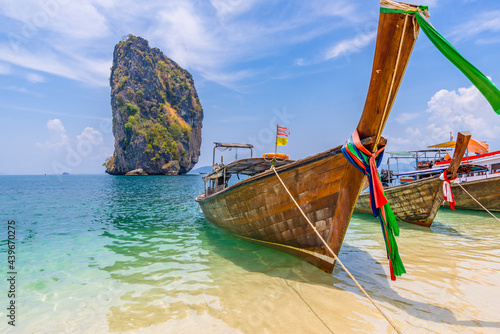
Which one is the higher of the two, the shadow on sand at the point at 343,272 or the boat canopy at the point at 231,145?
the boat canopy at the point at 231,145

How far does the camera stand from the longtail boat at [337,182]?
3.32 meters

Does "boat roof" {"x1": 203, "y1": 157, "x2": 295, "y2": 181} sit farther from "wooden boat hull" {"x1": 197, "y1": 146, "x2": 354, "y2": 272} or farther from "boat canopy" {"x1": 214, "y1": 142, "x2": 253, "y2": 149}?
"boat canopy" {"x1": 214, "y1": 142, "x2": 253, "y2": 149}

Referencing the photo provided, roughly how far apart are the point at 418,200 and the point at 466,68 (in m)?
9.18

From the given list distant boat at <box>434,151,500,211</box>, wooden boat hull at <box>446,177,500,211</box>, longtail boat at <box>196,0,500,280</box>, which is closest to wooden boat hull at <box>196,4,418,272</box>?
longtail boat at <box>196,0,500,280</box>

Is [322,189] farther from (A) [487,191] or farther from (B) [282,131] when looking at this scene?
(A) [487,191]

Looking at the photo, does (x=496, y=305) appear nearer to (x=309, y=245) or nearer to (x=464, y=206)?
(x=309, y=245)

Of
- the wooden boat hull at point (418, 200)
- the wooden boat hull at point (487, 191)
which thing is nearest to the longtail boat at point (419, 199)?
the wooden boat hull at point (418, 200)

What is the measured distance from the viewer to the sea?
12.2 feet

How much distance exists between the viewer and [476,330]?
3.37 meters

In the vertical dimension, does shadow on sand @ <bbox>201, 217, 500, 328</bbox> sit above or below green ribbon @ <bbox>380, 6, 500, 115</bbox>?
below

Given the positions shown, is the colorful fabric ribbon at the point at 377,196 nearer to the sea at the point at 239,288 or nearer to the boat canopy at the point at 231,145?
the sea at the point at 239,288

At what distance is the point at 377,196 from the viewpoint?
4000 mm

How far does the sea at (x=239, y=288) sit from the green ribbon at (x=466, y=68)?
3.02m

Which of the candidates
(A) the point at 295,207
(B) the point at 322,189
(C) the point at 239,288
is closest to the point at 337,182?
(B) the point at 322,189
